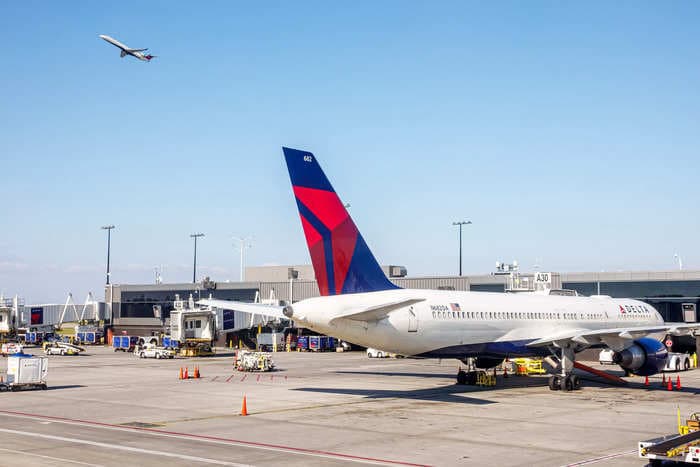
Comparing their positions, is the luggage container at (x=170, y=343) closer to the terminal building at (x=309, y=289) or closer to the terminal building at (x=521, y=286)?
the terminal building at (x=309, y=289)

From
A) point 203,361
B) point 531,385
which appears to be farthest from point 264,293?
point 531,385

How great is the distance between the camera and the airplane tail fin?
100 feet

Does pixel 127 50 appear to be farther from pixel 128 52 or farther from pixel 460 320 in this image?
pixel 460 320

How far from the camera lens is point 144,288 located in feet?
352

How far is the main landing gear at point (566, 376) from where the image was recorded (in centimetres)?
3772

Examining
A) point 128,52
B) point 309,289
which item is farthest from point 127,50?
point 309,289

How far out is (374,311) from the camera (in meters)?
29.5

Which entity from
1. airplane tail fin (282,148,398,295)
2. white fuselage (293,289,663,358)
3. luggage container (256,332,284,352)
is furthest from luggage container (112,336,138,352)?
airplane tail fin (282,148,398,295)

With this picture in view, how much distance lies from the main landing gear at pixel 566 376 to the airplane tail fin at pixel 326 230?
40.9ft

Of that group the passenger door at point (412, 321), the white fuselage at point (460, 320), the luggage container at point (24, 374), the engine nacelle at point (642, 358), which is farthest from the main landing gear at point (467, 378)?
the luggage container at point (24, 374)

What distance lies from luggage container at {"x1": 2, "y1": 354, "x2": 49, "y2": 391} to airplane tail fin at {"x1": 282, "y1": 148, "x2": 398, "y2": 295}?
17.0m

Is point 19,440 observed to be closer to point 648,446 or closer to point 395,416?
point 395,416

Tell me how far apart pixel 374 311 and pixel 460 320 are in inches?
297

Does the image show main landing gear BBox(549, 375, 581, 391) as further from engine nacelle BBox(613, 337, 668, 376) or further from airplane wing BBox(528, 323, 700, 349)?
engine nacelle BBox(613, 337, 668, 376)
